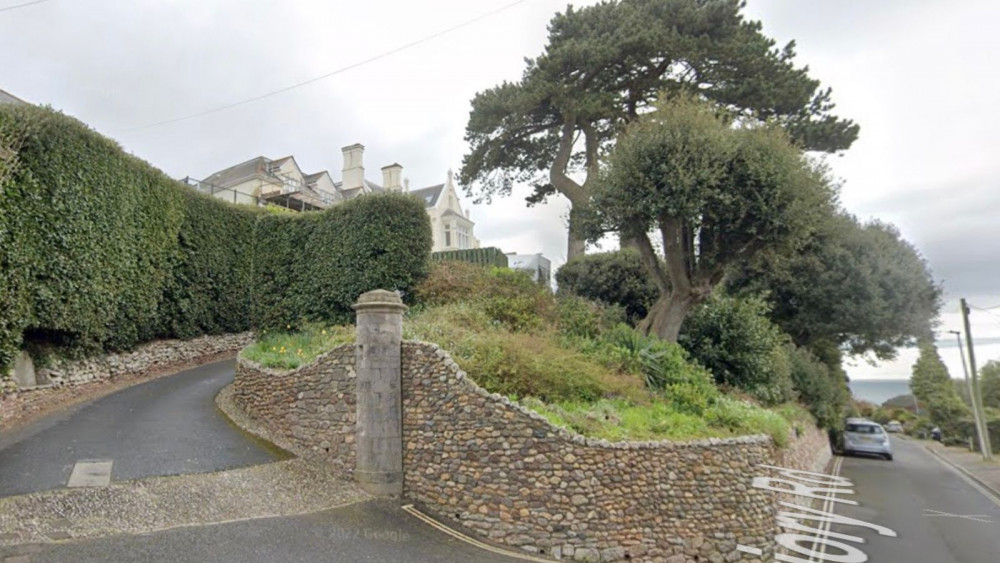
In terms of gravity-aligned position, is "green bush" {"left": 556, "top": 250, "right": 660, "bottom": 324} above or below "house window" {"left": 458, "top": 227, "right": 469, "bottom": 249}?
below

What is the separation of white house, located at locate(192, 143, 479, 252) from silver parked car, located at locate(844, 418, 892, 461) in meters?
22.2

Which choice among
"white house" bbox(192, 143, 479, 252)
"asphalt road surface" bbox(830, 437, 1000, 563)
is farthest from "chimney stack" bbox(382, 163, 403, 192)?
"asphalt road surface" bbox(830, 437, 1000, 563)

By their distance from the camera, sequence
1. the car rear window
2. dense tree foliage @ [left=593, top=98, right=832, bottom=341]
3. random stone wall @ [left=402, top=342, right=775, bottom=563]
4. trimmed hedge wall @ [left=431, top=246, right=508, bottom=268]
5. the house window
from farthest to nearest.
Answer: the house window
the car rear window
trimmed hedge wall @ [left=431, top=246, right=508, bottom=268]
dense tree foliage @ [left=593, top=98, right=832, bottom=341]
random stone wall @ [left=402, top=342, right=775, bottom=563]

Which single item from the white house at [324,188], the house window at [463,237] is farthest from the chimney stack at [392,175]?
the house window at [463,237]

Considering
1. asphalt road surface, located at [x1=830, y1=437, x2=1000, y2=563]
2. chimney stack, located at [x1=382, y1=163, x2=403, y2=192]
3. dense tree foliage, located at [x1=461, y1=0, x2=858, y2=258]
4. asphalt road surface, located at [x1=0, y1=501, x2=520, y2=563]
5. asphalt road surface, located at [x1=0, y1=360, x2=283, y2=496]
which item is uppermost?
chimney stack, located at [x1=382, y1=163, x2=403, y2=192]

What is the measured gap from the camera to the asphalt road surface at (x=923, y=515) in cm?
919

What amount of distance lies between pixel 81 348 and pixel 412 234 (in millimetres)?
8129

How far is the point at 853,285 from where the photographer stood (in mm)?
20125

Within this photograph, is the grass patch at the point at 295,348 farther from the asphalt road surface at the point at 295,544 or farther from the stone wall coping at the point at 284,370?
the asphalt road surface at the point at 295,544

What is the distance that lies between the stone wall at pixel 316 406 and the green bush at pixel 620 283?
10.2 m

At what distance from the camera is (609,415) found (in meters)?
8.66

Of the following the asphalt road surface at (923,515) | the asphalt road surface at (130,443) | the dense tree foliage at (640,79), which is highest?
the dense tree foliage at (640,79)

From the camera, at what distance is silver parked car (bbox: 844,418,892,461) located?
2169cm

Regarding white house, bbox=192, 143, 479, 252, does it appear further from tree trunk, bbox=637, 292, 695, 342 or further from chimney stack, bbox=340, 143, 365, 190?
tree trunk, bbox=637, 292, 695, 342
